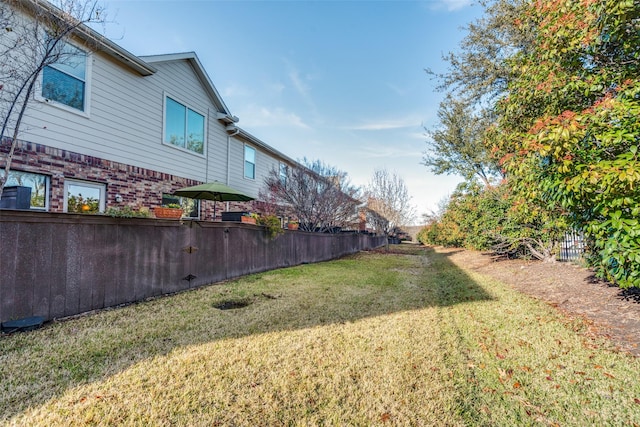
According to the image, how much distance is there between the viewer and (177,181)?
908 centimetres

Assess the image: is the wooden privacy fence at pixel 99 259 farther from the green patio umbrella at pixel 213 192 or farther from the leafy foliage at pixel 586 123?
the leafy foliage at pixel 586 123

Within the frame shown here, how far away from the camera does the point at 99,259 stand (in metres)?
4.31

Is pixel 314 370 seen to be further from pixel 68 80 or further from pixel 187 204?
pixel 187 204

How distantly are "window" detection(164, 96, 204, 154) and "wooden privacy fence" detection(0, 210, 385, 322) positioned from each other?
158 inches

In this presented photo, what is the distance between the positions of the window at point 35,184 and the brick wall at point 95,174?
9cm

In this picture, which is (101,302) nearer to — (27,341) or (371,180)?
(27,341)

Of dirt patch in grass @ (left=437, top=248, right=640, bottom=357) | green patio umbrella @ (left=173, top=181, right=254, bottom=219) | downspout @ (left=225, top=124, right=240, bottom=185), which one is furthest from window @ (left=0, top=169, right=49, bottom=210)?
dirt patch in grass @ (left=437, top=248, right=640, bottom=357)

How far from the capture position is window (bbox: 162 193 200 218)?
8828mm

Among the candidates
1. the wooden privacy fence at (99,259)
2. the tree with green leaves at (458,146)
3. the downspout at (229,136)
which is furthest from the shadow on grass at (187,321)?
the tree with green leaves at (458,146)

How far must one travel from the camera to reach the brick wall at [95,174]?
221 inches

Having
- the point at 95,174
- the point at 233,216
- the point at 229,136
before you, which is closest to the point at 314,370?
the point at 95,174


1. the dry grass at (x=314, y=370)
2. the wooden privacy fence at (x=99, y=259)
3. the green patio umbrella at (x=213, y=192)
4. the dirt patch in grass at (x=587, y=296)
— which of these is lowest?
the dry grass at (x=314, y=370)

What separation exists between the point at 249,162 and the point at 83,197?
692cm

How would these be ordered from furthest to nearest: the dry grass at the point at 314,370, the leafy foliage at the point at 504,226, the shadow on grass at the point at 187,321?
the leafy foliage at the point at 504,226 → the shadow on grass at the point at 187,321 → the dry grass at the point at 314,370
